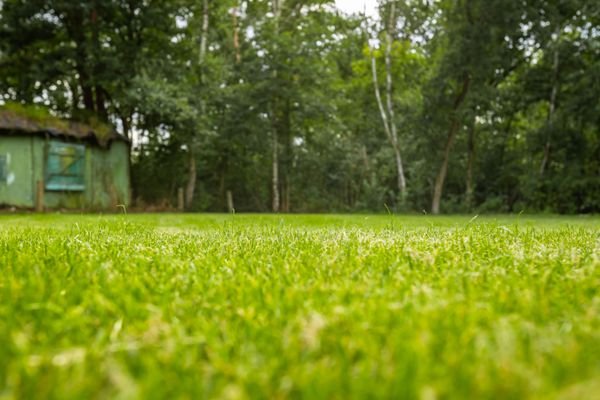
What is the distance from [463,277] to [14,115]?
68.9 feet

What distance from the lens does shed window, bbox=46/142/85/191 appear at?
66.4 feet

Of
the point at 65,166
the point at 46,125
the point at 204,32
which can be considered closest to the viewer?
the point at 46,125

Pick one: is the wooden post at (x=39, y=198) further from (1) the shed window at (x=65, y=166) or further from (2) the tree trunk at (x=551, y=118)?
(2) the tree trunk at (x=551, y=118)

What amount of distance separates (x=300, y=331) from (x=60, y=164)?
21506 mm

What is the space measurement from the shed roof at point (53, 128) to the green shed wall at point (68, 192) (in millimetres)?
471

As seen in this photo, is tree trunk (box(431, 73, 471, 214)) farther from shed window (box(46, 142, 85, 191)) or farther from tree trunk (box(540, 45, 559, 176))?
shed window (box(46, 142, 85, 191))

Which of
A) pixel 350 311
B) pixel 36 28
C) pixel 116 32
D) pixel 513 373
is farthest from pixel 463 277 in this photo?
pixel 116 32

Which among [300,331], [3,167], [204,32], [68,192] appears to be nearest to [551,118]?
[204,32]

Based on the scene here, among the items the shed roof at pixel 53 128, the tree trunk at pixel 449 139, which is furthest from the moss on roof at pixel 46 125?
the tree trunk at pixel 449 139

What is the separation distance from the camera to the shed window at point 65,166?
66.4 feet

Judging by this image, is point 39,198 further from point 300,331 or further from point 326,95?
point 300,331

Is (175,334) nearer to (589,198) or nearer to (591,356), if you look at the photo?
(591,356)

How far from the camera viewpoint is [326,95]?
91.1ft

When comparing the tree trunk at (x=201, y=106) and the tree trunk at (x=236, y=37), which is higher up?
the tree trunk at (x=236, y=37)
